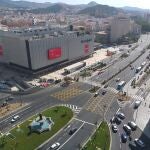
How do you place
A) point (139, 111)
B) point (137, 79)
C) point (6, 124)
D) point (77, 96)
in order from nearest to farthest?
point (6, 124)
point (139, 111)
point (77, 96)
point (137, 79)

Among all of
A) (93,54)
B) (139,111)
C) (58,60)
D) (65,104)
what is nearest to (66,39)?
(58,60)

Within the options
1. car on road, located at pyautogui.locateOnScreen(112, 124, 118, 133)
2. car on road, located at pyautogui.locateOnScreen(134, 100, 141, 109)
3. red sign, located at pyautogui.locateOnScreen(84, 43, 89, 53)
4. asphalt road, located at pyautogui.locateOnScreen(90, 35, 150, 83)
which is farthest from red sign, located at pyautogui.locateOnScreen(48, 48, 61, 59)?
Answer: car on road, located at pyautogui.locateOnScreen(112, 124, 118, 133)

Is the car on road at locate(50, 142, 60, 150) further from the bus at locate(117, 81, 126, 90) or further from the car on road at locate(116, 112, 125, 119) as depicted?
the bus at locate(117, 81, 126, 90)

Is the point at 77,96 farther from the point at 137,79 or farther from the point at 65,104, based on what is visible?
the point at 137,79

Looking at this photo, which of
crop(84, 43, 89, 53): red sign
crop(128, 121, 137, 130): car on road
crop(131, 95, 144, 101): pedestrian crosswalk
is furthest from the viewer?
crop(84, 43, 89, 53): red sign

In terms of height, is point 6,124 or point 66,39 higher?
point 66,39

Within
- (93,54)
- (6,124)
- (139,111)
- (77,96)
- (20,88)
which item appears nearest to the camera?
(6,124)

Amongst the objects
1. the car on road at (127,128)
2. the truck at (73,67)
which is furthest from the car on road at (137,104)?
the truck at (73,67)

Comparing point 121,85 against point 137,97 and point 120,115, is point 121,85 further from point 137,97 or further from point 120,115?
point 120,115
